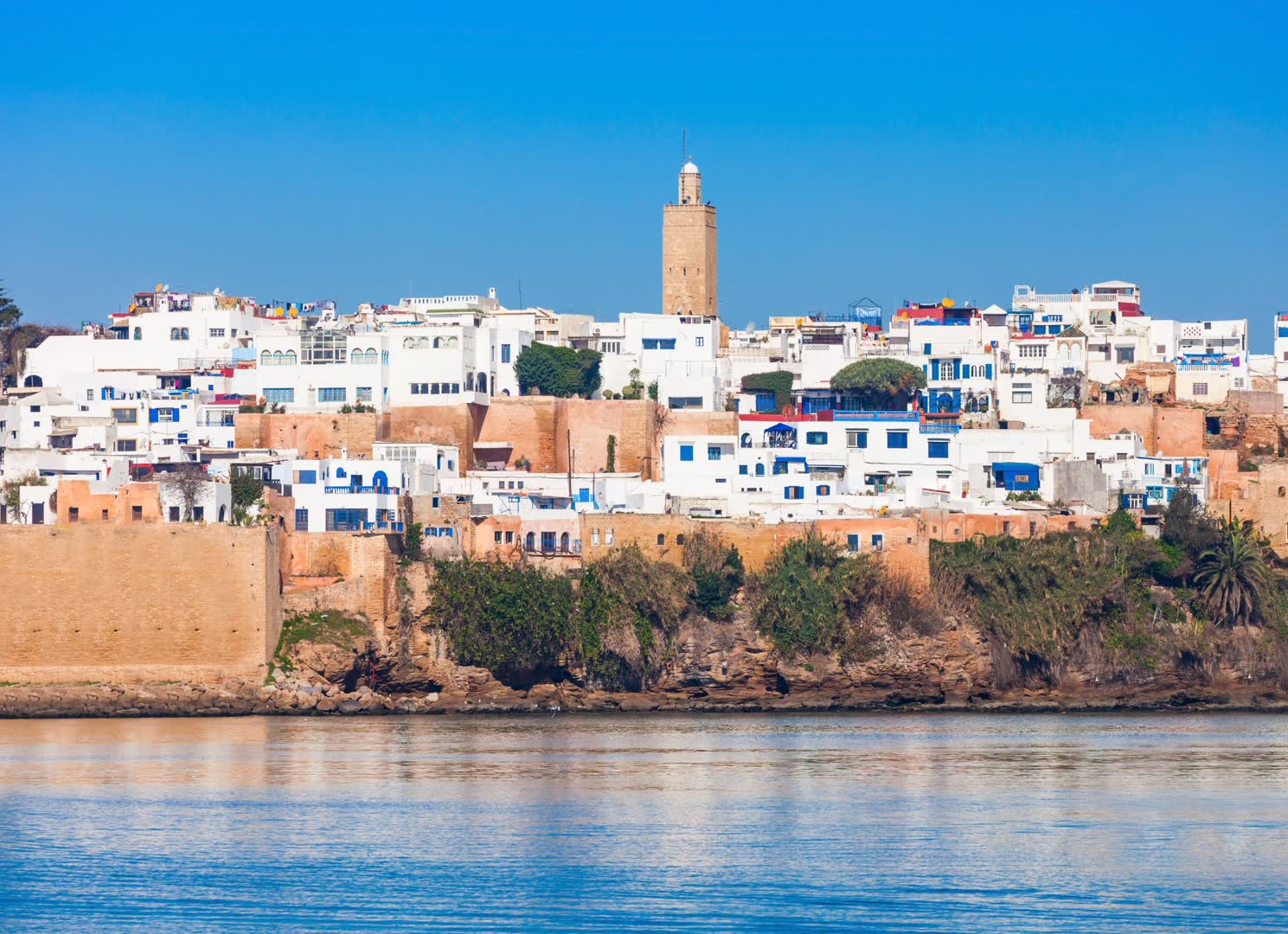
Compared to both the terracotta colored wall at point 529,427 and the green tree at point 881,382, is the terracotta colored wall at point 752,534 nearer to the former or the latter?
the terracotta colored wall at point 529,427

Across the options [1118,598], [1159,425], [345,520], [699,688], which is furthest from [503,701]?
[1159,425]

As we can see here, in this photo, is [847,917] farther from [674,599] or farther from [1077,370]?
[1077,370]

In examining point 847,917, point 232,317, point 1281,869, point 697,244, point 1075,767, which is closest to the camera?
point 847,917

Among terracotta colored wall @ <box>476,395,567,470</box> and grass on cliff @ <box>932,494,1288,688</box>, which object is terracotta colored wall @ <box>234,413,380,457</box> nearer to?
terracotta colored wall @ <box>476,395,567,470</box>

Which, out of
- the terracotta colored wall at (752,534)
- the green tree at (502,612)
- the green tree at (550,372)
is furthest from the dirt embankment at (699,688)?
the green tree at (550,372)

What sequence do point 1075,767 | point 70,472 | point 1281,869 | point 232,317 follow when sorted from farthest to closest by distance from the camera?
point 232,317 → point 70,472 → point 1075,767 → point 1281,869

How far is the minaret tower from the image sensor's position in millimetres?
55125

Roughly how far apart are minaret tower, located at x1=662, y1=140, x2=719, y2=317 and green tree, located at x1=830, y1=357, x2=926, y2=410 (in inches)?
385

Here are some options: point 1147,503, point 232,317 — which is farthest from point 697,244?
point 1147,503

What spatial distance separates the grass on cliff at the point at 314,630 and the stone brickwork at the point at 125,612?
0.61 meters

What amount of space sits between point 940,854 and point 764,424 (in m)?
19.7

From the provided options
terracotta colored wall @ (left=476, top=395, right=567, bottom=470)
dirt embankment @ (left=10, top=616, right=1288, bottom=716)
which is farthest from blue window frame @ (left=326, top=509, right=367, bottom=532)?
terracotta colored wall @ (left=476, top=395, right=567, bottom=470)

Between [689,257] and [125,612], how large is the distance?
908 inches

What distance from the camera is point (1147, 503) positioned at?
40531mm
